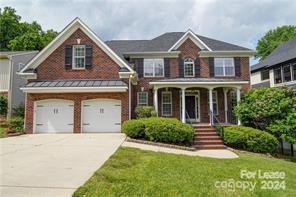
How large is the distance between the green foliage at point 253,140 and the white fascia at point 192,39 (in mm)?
8584

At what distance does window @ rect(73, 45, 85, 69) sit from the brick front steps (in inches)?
352

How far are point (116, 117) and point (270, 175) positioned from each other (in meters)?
10.1

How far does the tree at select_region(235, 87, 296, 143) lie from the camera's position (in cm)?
1326

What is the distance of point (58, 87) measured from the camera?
15062mm

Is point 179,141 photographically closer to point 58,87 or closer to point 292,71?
point 58,87

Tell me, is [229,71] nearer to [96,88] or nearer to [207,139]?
[207,139]

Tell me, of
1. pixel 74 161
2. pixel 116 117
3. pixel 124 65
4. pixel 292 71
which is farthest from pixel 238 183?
pixel 292 71

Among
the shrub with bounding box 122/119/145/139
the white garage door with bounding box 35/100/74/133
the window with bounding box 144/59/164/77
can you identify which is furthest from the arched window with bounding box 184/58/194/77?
the white garage door with bounding box 35/100/74/133

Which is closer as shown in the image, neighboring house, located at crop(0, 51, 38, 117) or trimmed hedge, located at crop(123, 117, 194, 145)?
trimmed hedge, located at crop(123, 117, 194, 145)

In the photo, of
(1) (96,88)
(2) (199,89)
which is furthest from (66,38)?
(2) (199,89)

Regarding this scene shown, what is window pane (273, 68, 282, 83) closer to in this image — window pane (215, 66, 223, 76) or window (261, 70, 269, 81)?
window (261, 70, 269, 81)

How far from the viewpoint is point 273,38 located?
46.2m

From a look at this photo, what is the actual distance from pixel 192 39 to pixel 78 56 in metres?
9.22

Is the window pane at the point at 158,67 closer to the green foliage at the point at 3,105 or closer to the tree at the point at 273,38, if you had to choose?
the green foliage at the point at 3,105
